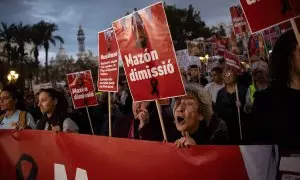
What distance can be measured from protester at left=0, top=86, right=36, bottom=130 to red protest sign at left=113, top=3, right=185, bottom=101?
81.2 inches

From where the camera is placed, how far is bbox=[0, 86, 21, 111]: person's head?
5.27m

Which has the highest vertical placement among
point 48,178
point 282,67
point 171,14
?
point 171,14

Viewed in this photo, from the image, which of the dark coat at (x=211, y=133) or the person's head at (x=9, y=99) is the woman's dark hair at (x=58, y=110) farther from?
the dark coat at (x=211, y=133)

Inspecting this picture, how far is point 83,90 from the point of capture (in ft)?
23.4

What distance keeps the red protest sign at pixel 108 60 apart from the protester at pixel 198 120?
1.38 m

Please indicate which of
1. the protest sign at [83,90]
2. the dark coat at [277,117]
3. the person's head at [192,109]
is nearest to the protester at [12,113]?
the protest sign at [83,90]

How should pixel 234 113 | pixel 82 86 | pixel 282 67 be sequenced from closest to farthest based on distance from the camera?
pixel 282 67
pixel 234 113
pixel 82 86

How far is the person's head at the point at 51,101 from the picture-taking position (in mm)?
4832

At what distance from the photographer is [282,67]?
9.04 ft

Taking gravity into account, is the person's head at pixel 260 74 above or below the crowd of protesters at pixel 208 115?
above

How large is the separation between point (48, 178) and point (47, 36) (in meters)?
63.2

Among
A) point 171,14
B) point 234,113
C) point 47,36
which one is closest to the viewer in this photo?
point 234,113

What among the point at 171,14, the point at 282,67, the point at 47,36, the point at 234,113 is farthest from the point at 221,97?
the point at 47,36

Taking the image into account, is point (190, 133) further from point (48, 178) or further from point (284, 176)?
point (48, 178)
